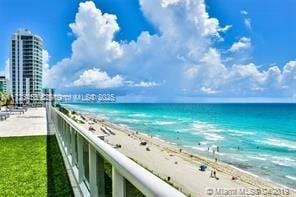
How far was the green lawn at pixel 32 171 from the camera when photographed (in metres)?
4.87

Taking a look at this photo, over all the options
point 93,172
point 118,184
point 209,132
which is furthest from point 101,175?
point 209,132

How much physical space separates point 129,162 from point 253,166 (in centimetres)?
2506

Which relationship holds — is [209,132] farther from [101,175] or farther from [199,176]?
[101,175]

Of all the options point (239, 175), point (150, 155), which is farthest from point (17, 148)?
point (150, 155)

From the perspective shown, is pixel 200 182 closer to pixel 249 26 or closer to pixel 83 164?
pixel 83 164

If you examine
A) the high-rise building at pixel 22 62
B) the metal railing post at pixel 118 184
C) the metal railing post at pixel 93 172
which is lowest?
the metal railing post at pixel 93 172

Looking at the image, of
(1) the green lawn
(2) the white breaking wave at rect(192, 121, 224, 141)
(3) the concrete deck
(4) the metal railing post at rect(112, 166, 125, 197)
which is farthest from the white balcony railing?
(2) the white breaking wave at rect(192, 121, 224, 141)

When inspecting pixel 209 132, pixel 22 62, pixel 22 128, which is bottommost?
pixel 209 132

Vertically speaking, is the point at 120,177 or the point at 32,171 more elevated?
the point at 120,177

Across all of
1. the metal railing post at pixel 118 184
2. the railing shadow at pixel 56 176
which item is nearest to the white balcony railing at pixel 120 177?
the metal railing post at pixel 118 184

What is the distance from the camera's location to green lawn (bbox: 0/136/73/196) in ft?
16.0

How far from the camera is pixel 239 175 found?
69.7 ft

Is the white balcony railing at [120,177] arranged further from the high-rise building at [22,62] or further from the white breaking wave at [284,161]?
the high-rise building at [22,62]

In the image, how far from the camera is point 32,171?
20.1ft
